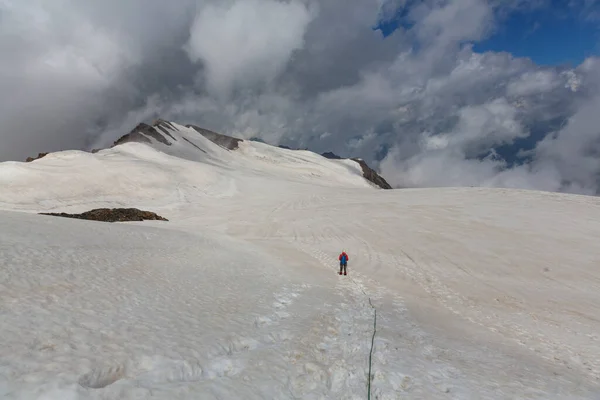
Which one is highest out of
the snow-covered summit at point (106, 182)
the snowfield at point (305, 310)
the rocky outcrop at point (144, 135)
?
the rocky outcrop at point (144, 135)

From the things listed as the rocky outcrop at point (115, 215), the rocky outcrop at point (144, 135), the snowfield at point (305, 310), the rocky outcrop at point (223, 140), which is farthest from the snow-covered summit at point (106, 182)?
the rocky outcrop at point (223, 140)

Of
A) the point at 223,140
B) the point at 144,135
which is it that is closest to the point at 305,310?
the point at 144,135

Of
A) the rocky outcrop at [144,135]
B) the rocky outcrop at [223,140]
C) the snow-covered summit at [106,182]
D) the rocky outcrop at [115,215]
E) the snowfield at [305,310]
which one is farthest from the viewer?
the rocky outcrop at [223,140]

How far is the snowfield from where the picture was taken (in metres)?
6.84

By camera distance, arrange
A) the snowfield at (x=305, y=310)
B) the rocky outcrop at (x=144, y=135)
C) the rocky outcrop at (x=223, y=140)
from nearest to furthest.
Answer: the snowfield at (x=305, y=310), the rocky outcrop at (x=144, y=135), the rocky outcrop at (x=223, y=140)

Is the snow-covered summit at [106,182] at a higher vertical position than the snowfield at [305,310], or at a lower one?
higher

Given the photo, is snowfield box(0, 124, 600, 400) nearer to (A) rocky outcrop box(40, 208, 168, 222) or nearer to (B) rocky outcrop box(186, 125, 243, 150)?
(A) rocky outcrop box(40, 208, 168, 222)

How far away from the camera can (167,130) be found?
4973 inches

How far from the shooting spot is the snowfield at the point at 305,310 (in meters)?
6.84

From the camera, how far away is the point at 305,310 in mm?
12391

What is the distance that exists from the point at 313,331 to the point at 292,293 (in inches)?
167

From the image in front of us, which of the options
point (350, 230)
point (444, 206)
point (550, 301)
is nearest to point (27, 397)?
point (550, 301)

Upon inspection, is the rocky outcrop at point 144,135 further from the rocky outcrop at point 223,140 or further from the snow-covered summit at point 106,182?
the rocky outcrop at point 223,140

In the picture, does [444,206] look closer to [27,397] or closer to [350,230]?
[350,230]
